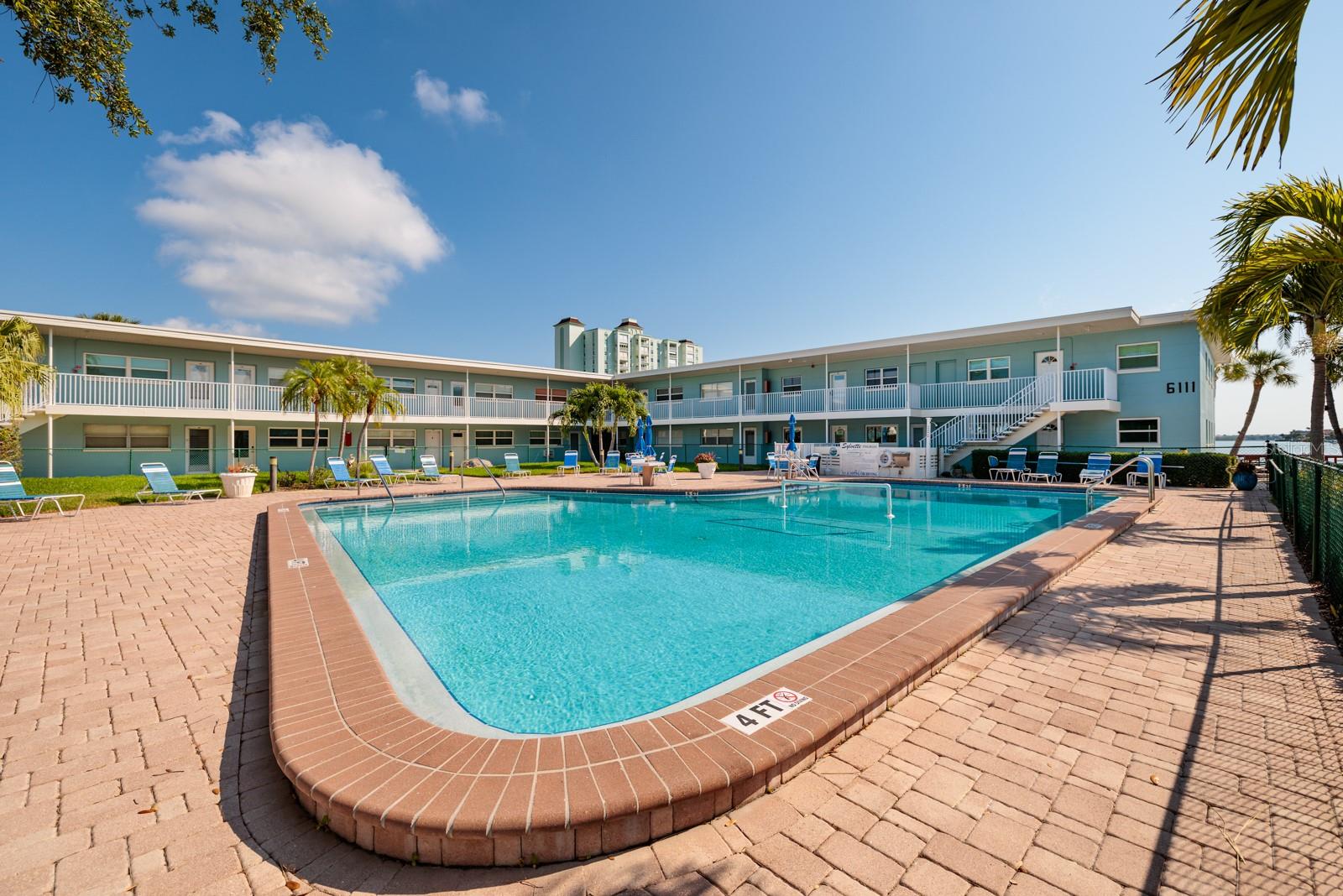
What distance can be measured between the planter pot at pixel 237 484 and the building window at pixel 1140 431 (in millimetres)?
26507

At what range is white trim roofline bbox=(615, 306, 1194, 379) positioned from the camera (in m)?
16.6

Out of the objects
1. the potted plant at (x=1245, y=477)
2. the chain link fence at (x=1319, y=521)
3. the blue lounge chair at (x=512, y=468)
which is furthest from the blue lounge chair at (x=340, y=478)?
the potted plant at (x=1245, y=477)

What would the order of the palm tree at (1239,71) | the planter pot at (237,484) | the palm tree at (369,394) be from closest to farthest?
the palm tree at (1239,71)
the planter pot at (237,484)
the palm tree at (369,394)

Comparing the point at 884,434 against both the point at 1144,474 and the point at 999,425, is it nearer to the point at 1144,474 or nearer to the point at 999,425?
the point at 999,425

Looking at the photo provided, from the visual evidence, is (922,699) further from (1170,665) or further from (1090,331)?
(1090,331)

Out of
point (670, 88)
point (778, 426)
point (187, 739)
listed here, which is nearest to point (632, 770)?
point (187, 739)

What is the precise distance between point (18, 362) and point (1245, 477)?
28819 mm

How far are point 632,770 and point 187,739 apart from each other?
236 cm

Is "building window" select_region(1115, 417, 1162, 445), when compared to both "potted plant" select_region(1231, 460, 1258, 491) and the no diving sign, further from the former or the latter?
the no diving sign

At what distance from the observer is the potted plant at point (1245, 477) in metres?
13.8

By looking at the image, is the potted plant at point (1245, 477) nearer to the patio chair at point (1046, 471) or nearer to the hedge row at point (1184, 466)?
the hedge row at point (1184, 466)

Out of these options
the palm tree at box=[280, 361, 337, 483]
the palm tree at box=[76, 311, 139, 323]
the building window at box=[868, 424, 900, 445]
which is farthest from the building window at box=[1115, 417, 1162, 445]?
the palm tree at box=[76, 311, 139, 323]

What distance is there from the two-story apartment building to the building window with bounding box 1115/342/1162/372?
0.13 feet

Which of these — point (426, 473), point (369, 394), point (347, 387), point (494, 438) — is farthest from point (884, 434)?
point (347, 387)
